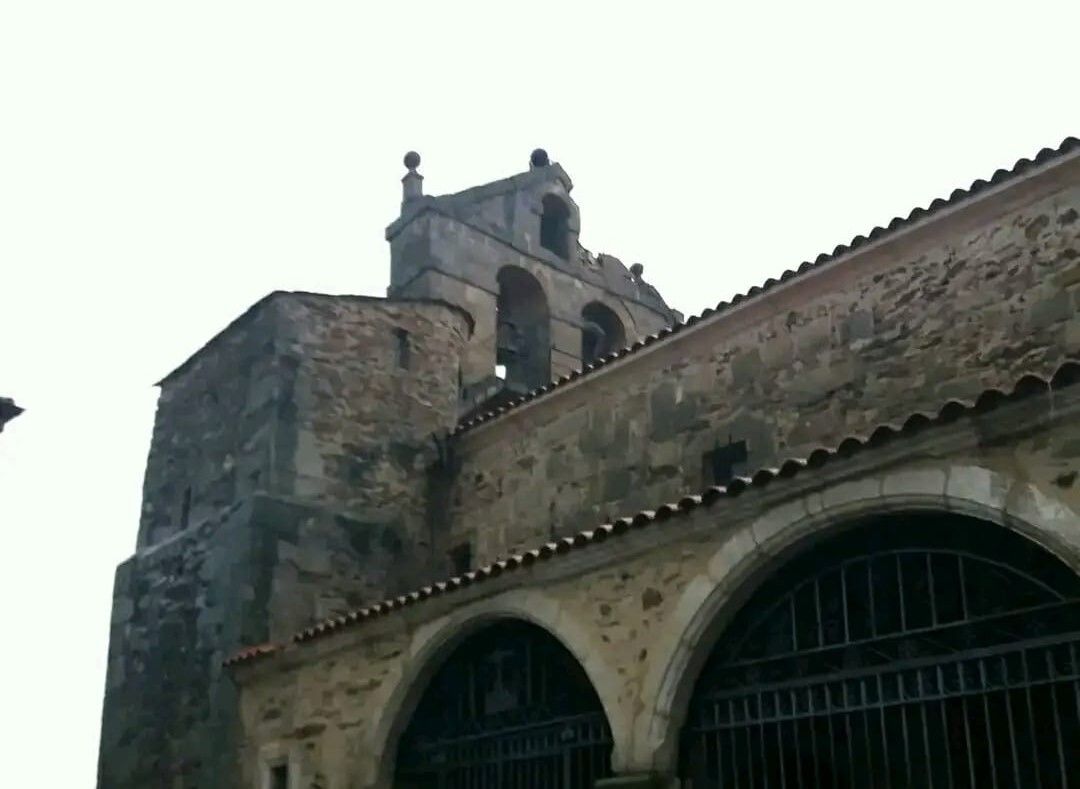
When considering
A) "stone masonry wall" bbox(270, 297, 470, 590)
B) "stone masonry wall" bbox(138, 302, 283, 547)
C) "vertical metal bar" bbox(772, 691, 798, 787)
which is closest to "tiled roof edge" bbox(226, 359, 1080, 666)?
"vertical metal bar" bbox(772, 691, 798, 787)

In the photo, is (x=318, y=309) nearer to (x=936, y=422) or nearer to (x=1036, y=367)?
(x=1036, y=367)

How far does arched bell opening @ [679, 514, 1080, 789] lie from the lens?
5312 mm

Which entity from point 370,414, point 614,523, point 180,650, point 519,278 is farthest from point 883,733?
point 519,278

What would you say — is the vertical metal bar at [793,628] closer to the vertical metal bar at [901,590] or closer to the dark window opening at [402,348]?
the vertical metal bar at [901,590]

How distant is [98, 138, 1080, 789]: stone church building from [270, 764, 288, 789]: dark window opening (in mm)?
46

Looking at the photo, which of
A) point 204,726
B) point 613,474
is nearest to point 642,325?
point 613,474

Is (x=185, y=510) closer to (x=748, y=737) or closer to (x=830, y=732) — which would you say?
(x=748, y=737)

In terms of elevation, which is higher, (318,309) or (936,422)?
(318,309)

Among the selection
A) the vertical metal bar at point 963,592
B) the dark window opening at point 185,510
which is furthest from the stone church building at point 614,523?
the dark window opening at point 185,510

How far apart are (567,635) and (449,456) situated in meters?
5.95

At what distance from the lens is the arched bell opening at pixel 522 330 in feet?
50.0

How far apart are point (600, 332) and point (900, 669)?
35.4 feet

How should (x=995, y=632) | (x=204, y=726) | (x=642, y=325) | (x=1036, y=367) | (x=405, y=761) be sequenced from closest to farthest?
1. (x=995, y=632)
2. (x=1036, y=367)
3. (x=405, y=761)
4. (x=204, y=726)
5. (x=642, y=325)

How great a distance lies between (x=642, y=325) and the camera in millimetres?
16781
